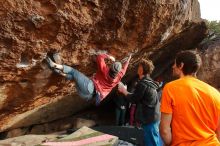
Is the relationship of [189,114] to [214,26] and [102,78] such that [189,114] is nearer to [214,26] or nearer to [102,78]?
[102,78]

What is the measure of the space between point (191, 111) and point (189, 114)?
0.12 ft

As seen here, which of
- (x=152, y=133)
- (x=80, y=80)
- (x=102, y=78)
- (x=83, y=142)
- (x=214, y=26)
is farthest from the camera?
(x=214, y=26)

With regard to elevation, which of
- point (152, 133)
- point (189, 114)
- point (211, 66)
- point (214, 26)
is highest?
point (214, 26)

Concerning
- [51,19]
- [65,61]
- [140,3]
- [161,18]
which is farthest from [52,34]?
[161,18]

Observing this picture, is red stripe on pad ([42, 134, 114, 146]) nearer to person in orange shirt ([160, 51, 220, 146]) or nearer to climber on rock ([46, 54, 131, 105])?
climber on rock ([46, 54, 131, 105])

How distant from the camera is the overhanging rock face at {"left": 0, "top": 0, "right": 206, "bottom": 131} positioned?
555 cm

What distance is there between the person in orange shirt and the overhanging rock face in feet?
8.64

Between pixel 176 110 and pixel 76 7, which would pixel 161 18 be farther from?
pixel 176 110

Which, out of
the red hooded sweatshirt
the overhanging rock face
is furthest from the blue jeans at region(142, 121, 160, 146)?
the overhanging rock face

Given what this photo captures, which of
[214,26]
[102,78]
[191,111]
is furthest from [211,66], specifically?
[191,111]

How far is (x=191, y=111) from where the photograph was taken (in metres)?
3.60

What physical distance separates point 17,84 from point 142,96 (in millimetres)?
2134

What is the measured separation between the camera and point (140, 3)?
22.2 feet

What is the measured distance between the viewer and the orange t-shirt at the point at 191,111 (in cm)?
357
